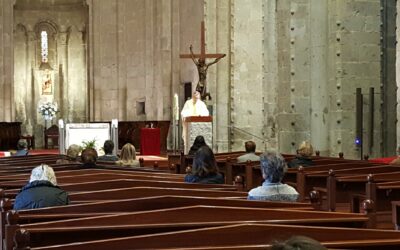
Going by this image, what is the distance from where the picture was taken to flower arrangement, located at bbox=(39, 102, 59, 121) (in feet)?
81.9

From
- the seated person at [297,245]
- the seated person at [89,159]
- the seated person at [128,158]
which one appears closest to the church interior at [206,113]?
the seated person at [89,159]

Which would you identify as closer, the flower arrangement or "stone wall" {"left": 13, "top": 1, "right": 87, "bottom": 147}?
the flower arrangement

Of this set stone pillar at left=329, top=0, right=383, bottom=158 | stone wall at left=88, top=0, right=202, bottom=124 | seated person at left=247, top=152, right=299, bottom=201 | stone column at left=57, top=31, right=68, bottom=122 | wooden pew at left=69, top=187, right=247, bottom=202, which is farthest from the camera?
stone column at left=57, top=31, right=68, bottom=122

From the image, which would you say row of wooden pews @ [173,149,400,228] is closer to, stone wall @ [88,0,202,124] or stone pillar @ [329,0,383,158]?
stone pillar @ [329,0,383,158]

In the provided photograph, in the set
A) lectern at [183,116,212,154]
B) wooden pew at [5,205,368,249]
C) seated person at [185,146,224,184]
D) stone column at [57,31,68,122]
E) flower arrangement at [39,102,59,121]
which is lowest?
wooden pew at [5,205,368,249]

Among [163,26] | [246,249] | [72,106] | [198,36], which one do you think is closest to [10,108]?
[72,106]

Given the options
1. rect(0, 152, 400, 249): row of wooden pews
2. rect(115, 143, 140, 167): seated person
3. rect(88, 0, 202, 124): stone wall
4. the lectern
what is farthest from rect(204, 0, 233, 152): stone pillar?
rect(0, 152, 400, 249): row of wooden pews

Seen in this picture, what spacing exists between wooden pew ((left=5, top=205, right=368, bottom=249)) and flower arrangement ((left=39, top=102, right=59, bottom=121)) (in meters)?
21.5

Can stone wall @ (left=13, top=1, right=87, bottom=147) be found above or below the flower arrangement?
above

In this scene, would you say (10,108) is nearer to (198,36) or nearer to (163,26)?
(163,26)

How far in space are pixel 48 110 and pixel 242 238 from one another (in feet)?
72.7

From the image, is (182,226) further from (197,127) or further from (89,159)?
(197,127)

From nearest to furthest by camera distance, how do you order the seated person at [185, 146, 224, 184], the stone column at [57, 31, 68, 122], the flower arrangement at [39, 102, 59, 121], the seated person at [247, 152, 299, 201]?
1. the seated person at [247, 152, 299, 201]
2. the seated person at [185, 146, 224, 184]
3. the flower arrangement at [39, 102, 59, 121]
4. the stone column at [57, 31, 68, 122]

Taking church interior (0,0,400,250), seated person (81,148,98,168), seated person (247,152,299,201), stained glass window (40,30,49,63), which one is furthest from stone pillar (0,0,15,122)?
seated person (247,152,299,201)
